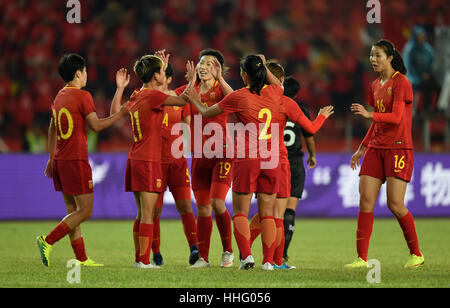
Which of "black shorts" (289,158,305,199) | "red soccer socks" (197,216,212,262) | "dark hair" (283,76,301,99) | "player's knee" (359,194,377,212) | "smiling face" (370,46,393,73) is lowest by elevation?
"red soccer socks" (197,216,212,262)

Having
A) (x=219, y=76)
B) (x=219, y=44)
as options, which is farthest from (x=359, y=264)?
(x=219, y=44)

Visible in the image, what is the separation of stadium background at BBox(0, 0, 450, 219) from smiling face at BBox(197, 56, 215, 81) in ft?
24.3

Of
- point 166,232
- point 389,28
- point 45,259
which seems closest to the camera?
point 45,259

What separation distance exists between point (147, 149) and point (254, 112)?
3.64 ft

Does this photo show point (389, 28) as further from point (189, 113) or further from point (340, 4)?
point (189, 113)

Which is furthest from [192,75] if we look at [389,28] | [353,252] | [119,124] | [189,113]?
[389,28]

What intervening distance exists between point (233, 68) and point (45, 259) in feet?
37.4

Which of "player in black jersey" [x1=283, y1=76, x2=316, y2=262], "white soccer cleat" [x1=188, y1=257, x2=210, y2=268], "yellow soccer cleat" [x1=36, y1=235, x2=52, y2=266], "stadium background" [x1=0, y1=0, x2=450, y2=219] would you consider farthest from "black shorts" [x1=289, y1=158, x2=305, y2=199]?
"stadium background" [x1=0, y1=0, x2=450, y2=219]

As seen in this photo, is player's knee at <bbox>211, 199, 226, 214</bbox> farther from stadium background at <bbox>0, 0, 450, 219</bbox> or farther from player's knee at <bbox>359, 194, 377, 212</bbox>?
stadium background at <bbox>0, 0, 450, 219</bbox>

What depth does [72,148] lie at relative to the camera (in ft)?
24.7

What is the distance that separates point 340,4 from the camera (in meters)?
20.3

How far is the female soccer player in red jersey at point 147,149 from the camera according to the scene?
718 cm

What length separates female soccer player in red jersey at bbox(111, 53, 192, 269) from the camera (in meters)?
7.18

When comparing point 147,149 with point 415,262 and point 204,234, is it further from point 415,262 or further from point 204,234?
A: point 415,262
